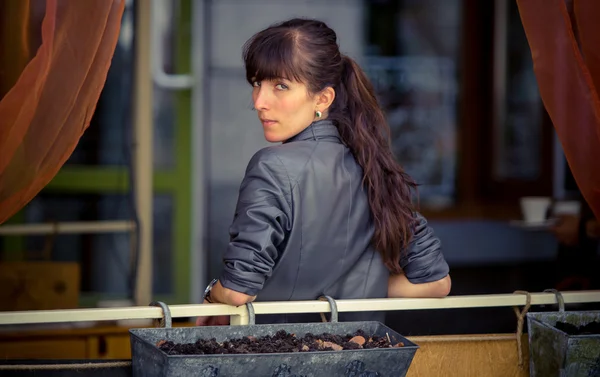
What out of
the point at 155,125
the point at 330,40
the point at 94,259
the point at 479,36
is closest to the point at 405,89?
the point at 479,36

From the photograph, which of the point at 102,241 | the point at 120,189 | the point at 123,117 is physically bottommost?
the point at 102,241

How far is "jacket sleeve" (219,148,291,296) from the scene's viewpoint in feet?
5.75

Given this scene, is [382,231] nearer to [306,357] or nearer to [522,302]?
[522,302]

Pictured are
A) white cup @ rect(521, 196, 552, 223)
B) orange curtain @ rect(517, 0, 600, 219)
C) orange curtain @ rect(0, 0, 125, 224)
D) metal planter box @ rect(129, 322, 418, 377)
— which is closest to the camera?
metal planter box @ rect(129, 322, 418, 377)

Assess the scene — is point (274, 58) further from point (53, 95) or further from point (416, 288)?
point (416, 288)

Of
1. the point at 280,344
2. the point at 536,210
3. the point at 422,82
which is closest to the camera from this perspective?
the point at 280,344

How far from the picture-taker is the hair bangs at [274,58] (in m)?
1.95

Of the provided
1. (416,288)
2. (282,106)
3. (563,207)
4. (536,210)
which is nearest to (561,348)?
(416,288)

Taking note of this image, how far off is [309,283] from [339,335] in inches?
9.2

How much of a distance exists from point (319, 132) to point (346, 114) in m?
0.11

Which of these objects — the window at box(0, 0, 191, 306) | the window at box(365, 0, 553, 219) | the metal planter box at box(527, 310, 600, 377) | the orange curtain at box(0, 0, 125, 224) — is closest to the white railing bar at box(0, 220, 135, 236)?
the window at box(0, 0, 191, 306)

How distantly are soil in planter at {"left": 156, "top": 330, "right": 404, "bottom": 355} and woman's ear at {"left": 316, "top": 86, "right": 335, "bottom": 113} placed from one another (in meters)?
0.56

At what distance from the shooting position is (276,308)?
1808mm

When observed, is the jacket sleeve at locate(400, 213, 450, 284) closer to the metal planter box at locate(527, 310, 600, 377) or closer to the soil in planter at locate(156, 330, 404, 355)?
the metal planter box at locate(527, 310, 600, 377)
